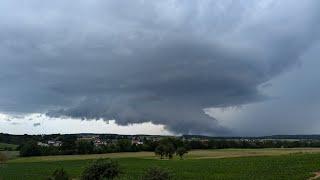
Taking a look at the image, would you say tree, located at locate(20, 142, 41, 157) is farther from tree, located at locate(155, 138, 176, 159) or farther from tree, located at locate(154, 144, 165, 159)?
tree, located at locate(154, 144, 165, 159)

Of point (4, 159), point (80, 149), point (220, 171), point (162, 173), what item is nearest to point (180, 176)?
point (220, 171)

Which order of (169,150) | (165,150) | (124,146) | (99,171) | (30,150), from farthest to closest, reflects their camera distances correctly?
(124,146) < (30,150) < (169,150) < (165,150) < (99,171)

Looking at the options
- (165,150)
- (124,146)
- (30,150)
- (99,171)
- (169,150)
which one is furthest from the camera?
(124,146)

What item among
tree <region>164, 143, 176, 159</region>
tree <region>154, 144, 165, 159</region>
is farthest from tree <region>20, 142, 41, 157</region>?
tree <region>164, 143, 176, 159</region>

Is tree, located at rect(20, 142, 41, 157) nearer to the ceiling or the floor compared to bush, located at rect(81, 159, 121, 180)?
nearer to the ceiling

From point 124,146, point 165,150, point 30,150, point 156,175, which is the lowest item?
point 156,175

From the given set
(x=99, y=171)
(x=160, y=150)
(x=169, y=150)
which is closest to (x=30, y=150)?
(x=160, y=150)

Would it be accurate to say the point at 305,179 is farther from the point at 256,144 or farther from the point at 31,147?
the point at 256,144

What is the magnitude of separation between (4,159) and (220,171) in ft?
260

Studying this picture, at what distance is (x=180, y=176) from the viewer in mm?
62750

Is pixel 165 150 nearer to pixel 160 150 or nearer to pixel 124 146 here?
pixel 160 150

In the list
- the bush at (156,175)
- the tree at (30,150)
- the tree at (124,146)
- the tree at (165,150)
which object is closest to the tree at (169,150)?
the tree at (165,150)

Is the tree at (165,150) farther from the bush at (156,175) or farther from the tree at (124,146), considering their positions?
the bush at (156,175)

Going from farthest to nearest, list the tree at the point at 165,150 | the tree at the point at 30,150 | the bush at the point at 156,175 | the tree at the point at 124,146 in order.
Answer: the tree at the point at 124,146 < the tree at the point at 30,150 < the tree at the point at 165,150 < the bush at the point at 156,175
